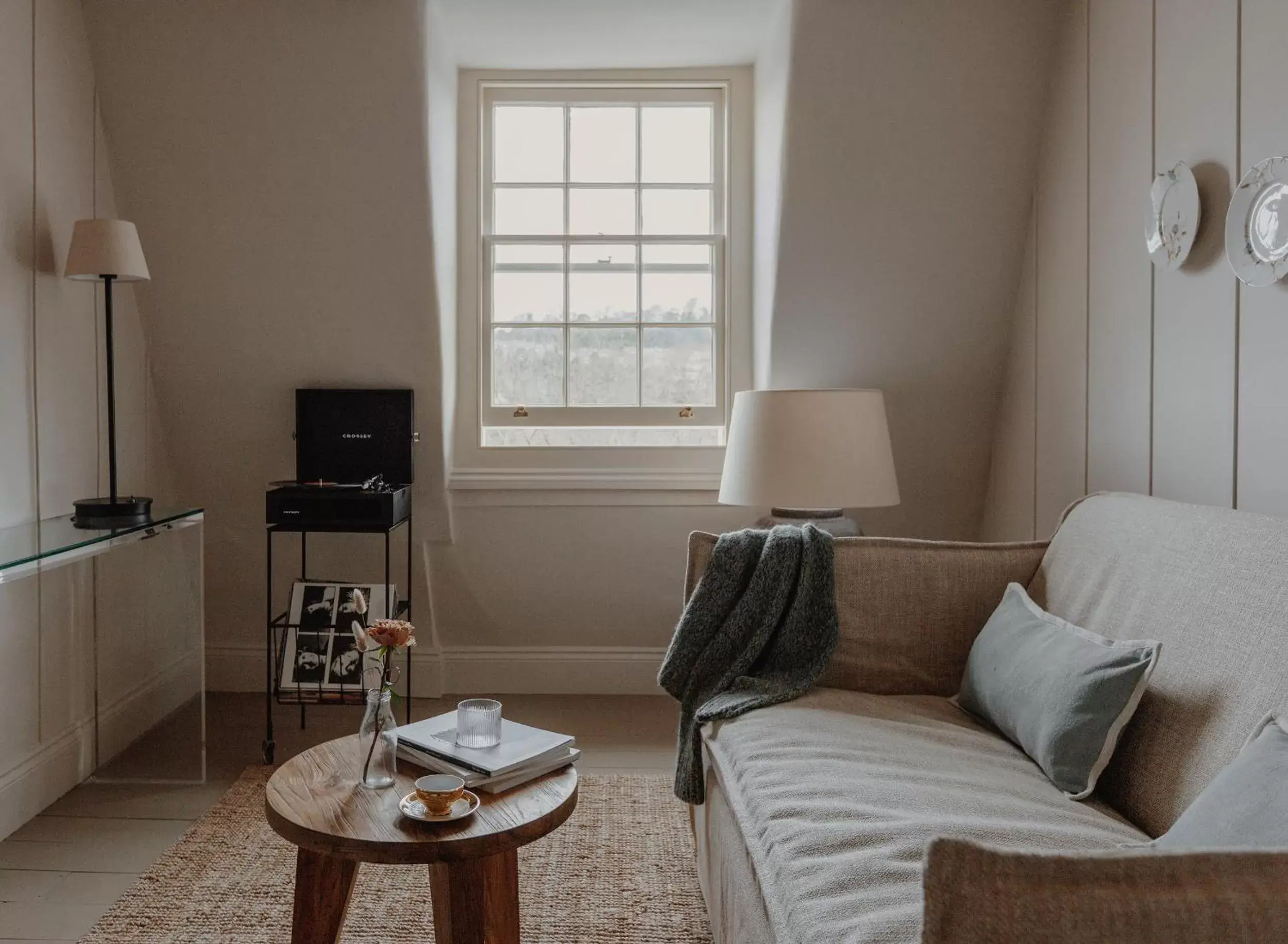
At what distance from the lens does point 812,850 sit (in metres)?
1.26

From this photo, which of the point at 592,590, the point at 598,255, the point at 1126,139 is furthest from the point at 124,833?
the point at 1126,139

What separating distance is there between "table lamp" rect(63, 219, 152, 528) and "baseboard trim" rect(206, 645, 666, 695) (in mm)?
1211

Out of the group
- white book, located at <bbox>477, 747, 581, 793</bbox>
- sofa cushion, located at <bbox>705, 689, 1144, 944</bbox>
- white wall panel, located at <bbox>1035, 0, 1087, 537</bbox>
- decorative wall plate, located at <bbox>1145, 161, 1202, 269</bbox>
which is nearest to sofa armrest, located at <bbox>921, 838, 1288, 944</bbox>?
sofa cushion, located at <bbox>705, 689, 1144, 944</bbox>

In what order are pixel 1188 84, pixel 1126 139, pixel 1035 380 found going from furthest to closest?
pixel 1035 380 < pixel 1126 139 < pixel 1188 84

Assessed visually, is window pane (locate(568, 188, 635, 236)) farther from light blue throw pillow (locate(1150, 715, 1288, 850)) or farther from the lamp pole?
light blue throw pillow (locate(1150, 715, 1288, 850))

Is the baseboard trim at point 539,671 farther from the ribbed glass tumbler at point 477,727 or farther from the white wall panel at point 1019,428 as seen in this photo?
the ribbed glass tumbler at point 477,727

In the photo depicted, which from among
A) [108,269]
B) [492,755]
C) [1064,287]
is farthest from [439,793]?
[1064,287]

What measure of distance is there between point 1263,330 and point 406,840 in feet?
5.84

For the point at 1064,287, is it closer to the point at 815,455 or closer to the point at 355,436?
the point at 815,455

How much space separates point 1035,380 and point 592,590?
169cm

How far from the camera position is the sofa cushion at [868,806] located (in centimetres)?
114

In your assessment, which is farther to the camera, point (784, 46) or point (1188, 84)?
point (784, 46)

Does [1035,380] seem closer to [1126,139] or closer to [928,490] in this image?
[928,490]

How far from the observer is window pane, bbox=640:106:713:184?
3.41 m
